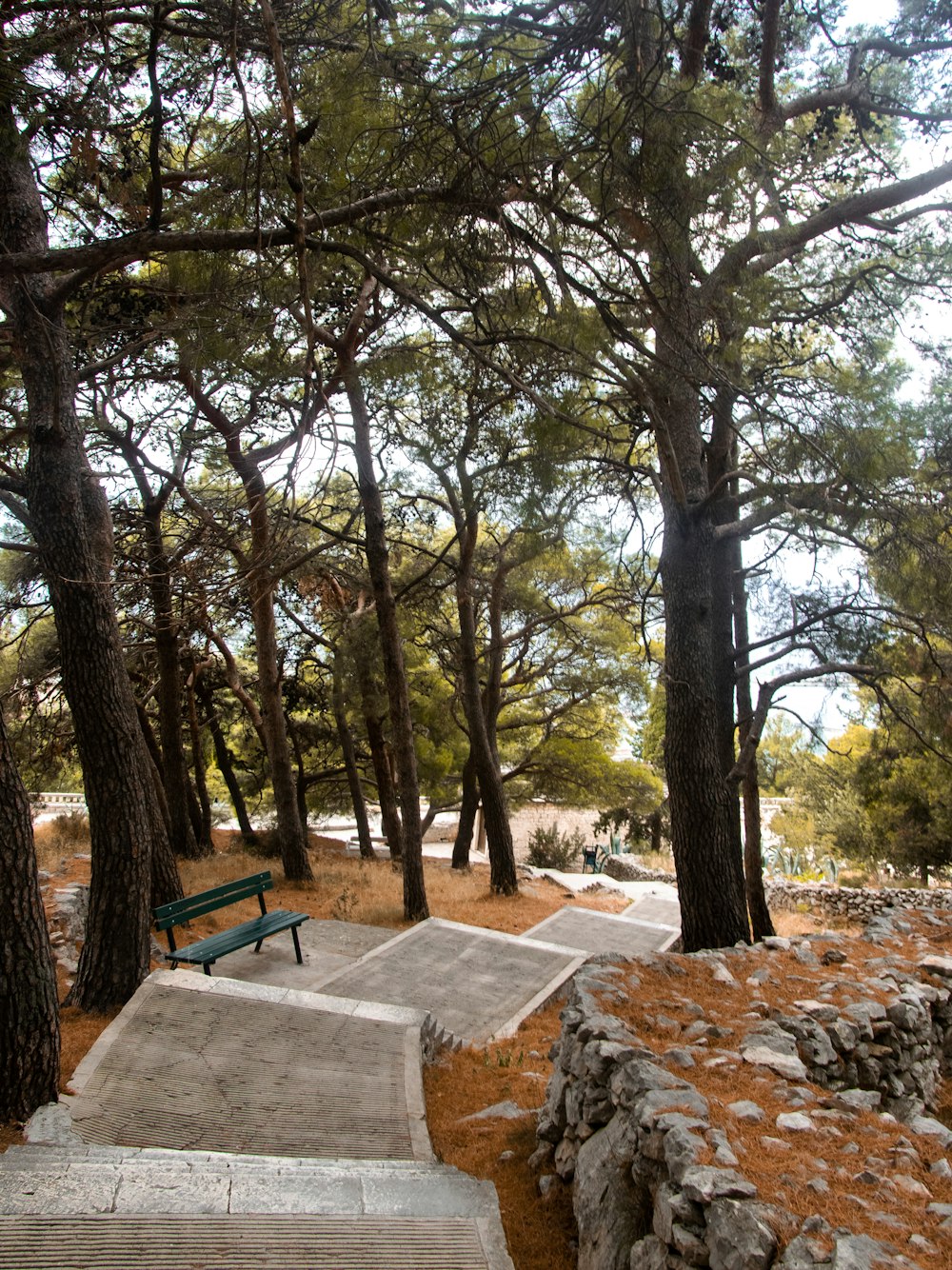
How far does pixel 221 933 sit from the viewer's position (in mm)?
7961

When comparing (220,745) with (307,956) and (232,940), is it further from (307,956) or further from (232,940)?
(232,940)

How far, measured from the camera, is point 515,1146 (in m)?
4.42

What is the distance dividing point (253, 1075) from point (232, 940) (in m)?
2.44

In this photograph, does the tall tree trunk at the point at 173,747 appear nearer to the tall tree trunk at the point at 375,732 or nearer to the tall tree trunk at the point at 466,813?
the tall tree trunk at the point at 375,732

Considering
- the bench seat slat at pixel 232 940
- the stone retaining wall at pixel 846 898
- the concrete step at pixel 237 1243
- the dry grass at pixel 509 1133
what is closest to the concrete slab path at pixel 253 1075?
the dry grass at pixel 509 1133

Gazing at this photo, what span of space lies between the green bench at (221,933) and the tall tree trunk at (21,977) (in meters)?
2.33

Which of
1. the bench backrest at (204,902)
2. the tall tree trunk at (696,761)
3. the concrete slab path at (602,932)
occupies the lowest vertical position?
the concrete slab path at (602,932)

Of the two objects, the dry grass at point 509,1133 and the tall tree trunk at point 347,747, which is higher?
the tall tree trunk at point 347,747

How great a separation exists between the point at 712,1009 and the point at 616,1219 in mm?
1954

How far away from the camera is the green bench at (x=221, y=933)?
699 centimetres

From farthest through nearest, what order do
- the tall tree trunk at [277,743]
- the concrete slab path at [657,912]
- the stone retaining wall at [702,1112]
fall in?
the tall tree trunk at [277,743] < the concrete slab path at [657,912] < the stone retaining wall at [702,1112]

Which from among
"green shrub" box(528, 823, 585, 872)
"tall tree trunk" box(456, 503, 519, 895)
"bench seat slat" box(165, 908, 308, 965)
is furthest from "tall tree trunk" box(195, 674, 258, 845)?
"bench seat slat" box(165, 908, 308, 965)

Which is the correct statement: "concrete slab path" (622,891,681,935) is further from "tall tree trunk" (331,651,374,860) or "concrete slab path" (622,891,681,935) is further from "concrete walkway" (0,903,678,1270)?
"tall tree trunk" (331,651,374,860)

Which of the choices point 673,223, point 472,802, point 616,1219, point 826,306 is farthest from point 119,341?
point 472,802
